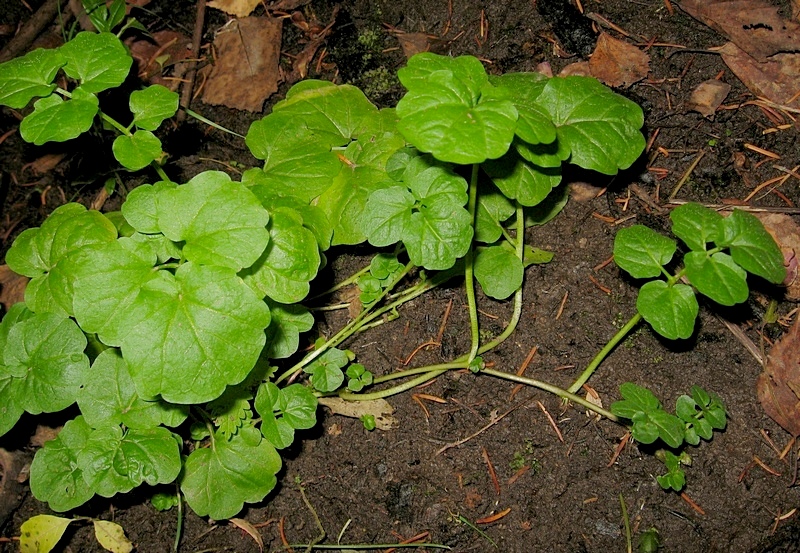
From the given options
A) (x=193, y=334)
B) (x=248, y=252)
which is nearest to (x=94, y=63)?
(x=248, y=252)

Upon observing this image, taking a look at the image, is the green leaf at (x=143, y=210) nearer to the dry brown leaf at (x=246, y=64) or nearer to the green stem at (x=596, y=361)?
the dry brown leaf at (x=246, y=64)

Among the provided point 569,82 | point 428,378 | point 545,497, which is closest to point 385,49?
point 569,82

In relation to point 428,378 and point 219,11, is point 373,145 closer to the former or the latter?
point 428,378

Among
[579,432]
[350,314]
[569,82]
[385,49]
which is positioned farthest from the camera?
[385,49]

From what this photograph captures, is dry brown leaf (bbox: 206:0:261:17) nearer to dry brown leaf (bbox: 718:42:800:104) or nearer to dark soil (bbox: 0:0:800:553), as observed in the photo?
dark soil (bbox: 0:0:800:553)

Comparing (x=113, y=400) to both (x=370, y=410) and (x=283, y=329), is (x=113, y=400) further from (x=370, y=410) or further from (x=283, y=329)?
(x=370, y=410)

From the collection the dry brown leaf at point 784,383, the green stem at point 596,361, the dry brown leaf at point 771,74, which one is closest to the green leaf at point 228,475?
the green stem at point 596,361
